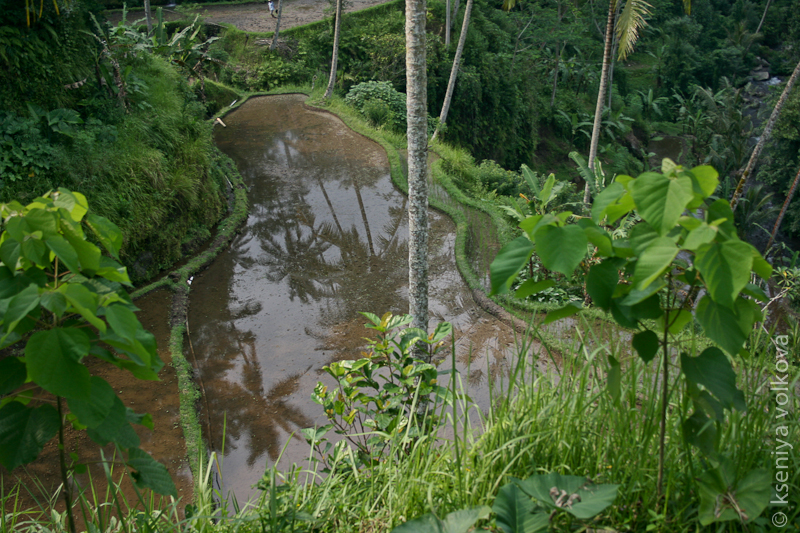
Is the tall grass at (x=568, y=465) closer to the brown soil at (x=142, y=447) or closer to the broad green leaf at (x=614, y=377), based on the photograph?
the broad green leaf at (x=614, y=377)

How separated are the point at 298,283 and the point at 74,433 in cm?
378

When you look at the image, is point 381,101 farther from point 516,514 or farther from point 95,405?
point 516,514

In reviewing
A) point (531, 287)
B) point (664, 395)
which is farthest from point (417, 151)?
Result: point (664, 395)

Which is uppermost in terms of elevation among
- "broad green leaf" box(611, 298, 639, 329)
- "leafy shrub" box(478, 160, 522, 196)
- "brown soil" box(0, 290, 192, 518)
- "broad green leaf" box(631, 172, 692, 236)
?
"broad green leaf" box(631, 172, 692, 236)

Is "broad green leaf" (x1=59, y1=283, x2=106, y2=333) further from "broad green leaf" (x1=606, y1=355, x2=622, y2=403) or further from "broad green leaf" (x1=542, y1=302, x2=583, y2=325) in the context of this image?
"broad green leaf" (x1=606, y1=355, x2=622, y2=403)

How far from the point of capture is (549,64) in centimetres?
3044

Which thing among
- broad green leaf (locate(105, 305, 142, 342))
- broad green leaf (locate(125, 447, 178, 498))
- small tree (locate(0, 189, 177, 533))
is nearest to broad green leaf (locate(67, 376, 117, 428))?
small tree (locate(0, 189, 177, 533))

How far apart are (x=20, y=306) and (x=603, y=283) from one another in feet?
5.49

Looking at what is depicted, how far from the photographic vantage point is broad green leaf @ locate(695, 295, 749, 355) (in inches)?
57.7

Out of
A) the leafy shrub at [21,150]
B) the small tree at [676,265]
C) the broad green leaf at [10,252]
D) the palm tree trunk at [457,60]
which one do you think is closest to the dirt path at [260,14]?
the palm tree trunk at [457,60]

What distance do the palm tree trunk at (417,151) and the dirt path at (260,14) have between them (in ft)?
63.7

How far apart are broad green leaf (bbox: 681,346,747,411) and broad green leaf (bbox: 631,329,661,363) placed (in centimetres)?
10

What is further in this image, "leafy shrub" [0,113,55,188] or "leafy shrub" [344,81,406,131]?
"leafy shrub" [344,81,406,131]

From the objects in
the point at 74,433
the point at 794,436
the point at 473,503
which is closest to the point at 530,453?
the point at 473,503
